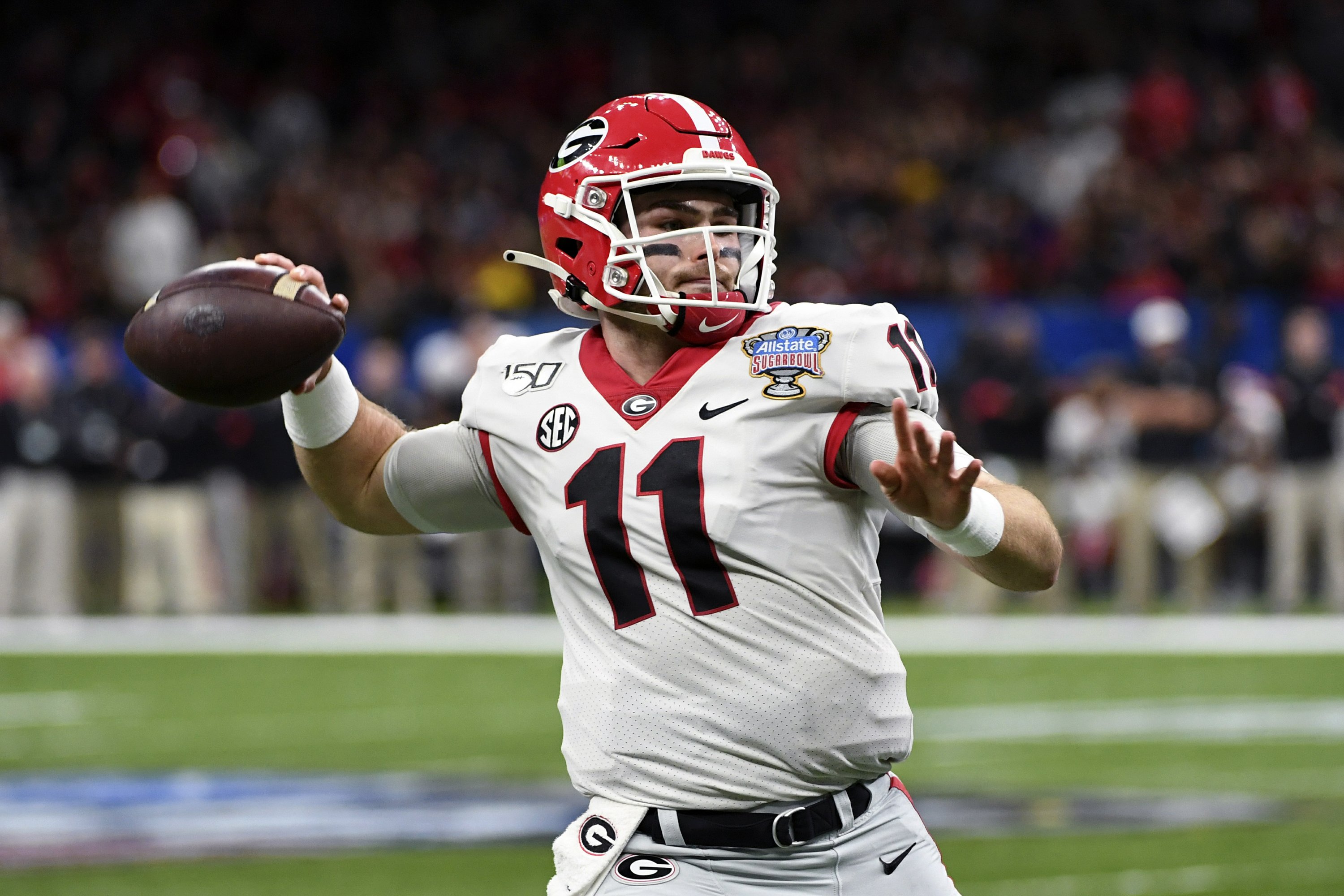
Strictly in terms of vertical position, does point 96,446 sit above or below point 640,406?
below

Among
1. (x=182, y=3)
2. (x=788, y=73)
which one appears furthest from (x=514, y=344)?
(x=182, y=3)

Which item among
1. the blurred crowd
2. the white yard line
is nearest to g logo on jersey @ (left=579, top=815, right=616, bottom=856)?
the white yard line

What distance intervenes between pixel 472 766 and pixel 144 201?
31.5 ft

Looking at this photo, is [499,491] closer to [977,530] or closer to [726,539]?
[726,539]

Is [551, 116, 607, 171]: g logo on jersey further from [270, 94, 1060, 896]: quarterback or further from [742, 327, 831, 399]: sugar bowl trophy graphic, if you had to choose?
[742, 327, 831, 399]: sugar bowl trophy graphic

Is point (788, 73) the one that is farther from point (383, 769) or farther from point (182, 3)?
point (383, 769)

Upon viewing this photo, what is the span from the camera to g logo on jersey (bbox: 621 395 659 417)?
2.96 metres

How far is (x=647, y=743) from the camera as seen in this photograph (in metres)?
2.82

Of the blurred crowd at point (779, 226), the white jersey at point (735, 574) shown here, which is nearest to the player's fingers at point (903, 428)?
the white jersey at point (735, 574)

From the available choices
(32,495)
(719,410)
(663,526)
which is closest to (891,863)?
(663,526)

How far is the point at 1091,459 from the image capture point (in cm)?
1252

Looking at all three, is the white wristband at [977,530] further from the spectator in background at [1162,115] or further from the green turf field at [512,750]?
the spectator in background at [1162,115]

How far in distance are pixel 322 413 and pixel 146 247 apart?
41.9 feet

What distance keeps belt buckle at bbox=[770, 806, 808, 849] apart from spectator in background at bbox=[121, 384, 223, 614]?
36.8ft
